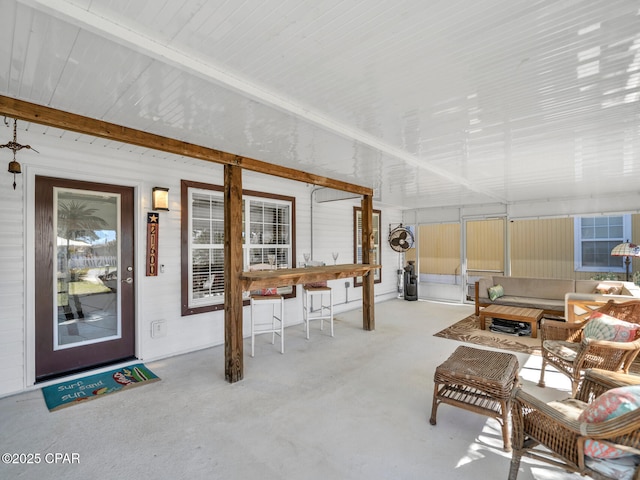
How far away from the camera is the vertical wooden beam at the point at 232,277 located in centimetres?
361

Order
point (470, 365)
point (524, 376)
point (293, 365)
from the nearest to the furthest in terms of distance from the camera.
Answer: point (470, 365) → point (524, 376) → point (293, 365)

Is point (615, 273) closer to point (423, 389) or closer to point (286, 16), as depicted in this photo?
point (423, 389)

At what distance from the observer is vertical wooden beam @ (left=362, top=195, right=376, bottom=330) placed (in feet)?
19.2

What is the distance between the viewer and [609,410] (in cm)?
163

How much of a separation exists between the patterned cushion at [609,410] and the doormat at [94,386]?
385 centimetres

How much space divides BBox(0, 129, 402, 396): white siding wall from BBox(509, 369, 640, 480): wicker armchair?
13.4 feet

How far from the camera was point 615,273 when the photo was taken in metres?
8.18

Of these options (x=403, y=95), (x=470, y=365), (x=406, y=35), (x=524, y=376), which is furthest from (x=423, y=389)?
(x=406, y=35)

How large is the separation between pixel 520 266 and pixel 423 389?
762 centimetres

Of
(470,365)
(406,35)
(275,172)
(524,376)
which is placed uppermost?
(406,35)

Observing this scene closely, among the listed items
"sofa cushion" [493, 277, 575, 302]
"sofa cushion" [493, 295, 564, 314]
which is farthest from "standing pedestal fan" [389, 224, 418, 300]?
"sofa cushion" [493, 295, 564, 314]

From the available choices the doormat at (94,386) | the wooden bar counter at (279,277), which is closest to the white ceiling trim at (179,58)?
the wooden bar counter at (279,277)

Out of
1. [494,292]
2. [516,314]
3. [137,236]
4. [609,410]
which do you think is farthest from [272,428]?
[494,292]

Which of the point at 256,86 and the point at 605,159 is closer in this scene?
the point at 256,86
